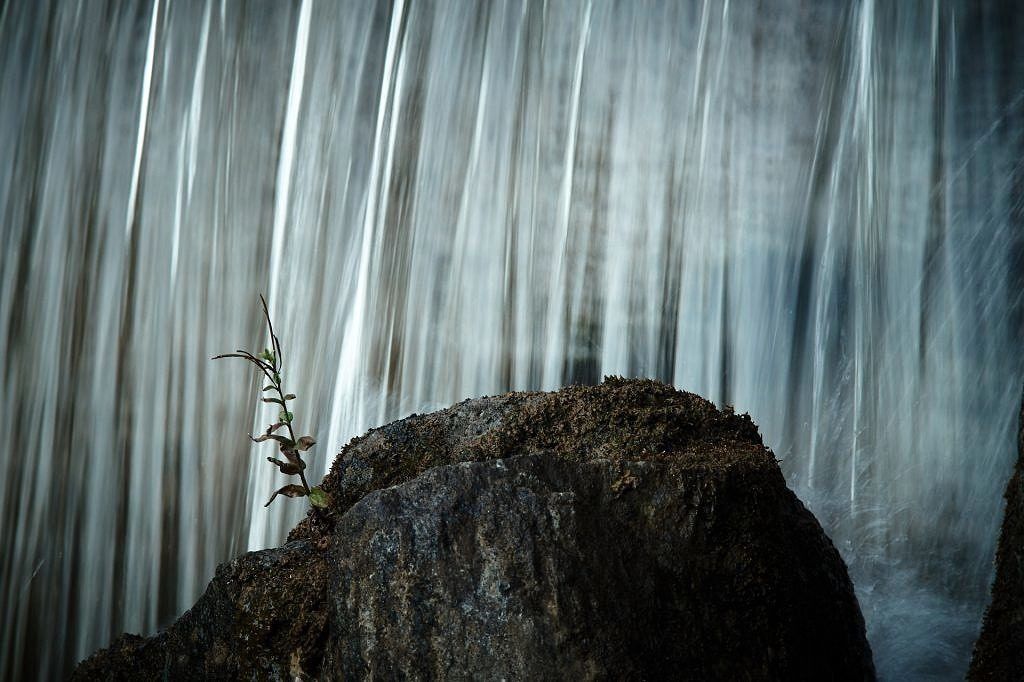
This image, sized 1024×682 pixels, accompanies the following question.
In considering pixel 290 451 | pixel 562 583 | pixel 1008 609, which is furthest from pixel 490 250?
pixel 562 583

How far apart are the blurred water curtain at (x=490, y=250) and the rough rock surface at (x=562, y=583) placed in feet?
10.3

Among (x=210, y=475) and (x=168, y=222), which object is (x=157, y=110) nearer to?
(x=168, y=222)

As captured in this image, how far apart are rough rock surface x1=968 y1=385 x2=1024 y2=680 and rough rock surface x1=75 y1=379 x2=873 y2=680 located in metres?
0.41

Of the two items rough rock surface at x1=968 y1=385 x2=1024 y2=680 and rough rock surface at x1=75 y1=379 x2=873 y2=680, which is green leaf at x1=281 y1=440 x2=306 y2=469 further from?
rough rock surface at x1=968 y1=385 x2=1024 y2=680

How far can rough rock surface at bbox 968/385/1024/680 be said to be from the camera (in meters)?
2.54

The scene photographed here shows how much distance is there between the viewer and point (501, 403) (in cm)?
294

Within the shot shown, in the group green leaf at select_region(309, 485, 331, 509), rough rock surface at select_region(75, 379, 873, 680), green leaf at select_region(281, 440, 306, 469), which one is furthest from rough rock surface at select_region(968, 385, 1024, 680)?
→ green leaf at select_region(281, 440, 306, 469)

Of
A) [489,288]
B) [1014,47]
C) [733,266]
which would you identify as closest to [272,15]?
[489,288]

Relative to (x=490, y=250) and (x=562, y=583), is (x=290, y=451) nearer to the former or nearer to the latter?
(x=562, y=583)

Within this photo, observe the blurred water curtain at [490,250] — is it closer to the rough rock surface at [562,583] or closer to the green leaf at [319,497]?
the rough rock surface at [562,583]

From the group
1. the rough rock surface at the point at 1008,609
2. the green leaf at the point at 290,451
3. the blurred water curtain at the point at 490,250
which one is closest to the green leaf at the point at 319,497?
the green leaf at the point at 290,451

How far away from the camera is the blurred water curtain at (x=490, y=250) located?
20.7ft

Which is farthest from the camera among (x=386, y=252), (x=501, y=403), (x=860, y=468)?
(x=386, y=252)

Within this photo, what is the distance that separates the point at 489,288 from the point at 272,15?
3.98 m
